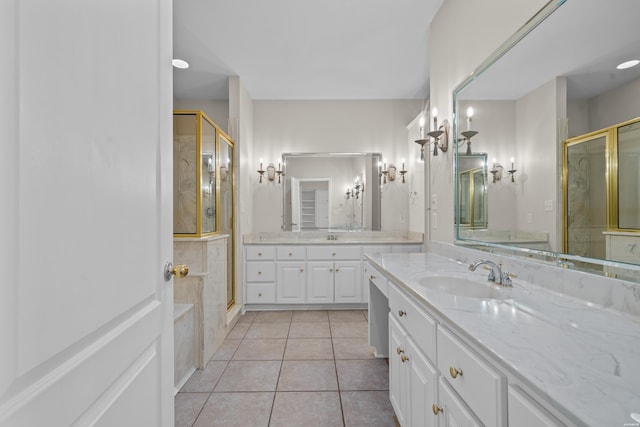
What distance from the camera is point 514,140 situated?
1.51 meters

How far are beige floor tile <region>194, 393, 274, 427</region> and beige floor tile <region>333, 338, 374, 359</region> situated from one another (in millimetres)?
756

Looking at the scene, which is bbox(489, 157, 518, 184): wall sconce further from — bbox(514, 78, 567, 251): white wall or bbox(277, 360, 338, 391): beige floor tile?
bbox(277, 360, 338, 391): beige floor tile

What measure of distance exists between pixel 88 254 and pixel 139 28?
59cm

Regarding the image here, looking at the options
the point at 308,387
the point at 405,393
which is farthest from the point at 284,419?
the point at 405,393

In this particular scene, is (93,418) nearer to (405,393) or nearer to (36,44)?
(36,44)

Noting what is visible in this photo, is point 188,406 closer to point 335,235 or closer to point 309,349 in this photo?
point 309,349

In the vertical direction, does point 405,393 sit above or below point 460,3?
below

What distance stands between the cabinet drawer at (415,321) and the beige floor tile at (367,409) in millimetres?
646

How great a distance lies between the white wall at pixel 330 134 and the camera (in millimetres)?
4039

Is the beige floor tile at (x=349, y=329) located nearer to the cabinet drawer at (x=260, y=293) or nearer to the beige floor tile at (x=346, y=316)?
the beige floor tile at (x=346, y=316)

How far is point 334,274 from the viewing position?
3.63m

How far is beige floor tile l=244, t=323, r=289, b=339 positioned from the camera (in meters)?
2.91

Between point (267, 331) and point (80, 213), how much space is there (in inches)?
108

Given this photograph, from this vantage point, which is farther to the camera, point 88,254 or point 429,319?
point 429,319
